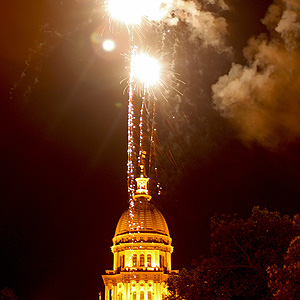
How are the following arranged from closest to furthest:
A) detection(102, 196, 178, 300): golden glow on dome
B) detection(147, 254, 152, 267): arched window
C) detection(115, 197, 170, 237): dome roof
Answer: detection(102, 196, 178, 300): golden glow on dome, detection(147, 254, 152, 267): arched window, detection(115, 197, 170, 237): dome roof

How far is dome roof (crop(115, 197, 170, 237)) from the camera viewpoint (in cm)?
9800

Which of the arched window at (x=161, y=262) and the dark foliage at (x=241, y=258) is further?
the arched window at (x=161, y=262)

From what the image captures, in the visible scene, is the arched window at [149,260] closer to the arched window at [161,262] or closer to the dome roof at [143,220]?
the arched window at [161,262]

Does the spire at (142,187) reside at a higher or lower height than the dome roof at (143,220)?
higher

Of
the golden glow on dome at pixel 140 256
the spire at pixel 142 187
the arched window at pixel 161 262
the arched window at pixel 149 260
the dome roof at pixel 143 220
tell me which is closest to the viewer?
the golden glow on dome at pixel 140 256

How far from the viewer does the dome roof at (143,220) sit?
98.0 metres

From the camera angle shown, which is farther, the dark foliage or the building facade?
the building facade

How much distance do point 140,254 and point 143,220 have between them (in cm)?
567

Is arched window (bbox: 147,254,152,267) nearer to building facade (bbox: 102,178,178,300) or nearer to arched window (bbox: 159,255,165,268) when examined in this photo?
building facade (bbox: 102,178,178,300)

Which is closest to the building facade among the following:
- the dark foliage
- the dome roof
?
the dome roof

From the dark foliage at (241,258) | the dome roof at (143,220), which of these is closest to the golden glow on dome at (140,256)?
the dome roof at (143,220)

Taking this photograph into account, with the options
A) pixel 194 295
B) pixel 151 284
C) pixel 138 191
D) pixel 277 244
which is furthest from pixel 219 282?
pixel 138 191

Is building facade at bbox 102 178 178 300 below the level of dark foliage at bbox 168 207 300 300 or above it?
above

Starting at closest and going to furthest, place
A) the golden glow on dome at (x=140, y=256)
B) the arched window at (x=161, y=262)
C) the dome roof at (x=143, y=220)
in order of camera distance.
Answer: the golden glow on dome at (x=140, y=256) < the arched window at (x=161, y=262) < the dome roof at (x=143, y=220)
